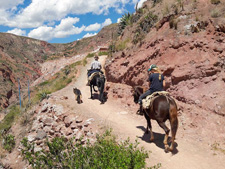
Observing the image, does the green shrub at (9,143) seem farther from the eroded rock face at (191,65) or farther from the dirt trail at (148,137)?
the eroded rock face at (191,65)

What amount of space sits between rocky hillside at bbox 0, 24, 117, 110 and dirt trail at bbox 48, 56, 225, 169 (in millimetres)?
16272

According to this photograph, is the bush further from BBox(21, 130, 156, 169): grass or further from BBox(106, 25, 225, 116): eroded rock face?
BBox(106, 25, 225, 116): eroded rock face

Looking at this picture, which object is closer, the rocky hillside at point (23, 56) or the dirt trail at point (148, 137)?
the dirt trail at point (148, 137)

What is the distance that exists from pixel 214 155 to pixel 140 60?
20.8 feet

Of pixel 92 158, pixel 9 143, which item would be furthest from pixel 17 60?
pixel 92 158

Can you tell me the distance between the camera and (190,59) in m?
7.88

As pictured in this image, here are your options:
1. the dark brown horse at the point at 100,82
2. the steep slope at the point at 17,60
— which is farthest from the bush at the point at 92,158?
the steep slope at the point at 17,60

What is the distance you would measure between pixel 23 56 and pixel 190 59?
2774 inches

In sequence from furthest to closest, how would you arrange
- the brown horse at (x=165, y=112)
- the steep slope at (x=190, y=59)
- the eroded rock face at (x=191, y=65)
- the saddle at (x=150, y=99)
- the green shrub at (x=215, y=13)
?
the green shrub at (x=215, y=13) → the eroded rock face at (x=191, y=65) → the steep slope at (x=190, y=59) → the saddle at (x=150, y=99) → the brown horse at (x=165, y=112)

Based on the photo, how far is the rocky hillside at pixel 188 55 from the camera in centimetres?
702

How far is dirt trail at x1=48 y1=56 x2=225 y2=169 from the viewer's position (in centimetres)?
479

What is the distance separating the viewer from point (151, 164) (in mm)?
4707

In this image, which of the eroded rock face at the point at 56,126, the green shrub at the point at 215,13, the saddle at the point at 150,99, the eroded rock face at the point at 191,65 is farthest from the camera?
the green shrub at the point at 215,13

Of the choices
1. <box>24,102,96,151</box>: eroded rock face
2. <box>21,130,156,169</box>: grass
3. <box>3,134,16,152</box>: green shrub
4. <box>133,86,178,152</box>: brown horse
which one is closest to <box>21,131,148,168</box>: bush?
<box>21,130,156,169</box>: grass
